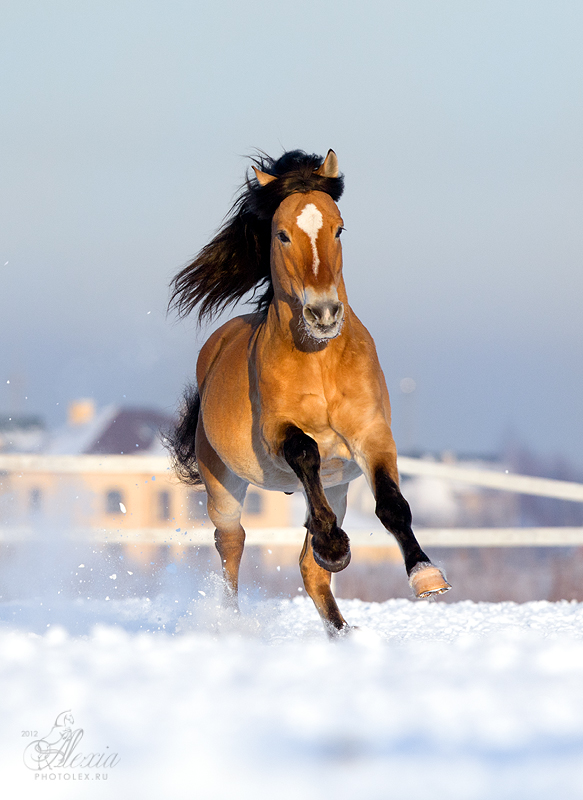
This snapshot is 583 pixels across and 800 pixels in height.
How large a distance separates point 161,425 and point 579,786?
14.4 feet

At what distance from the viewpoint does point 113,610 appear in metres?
5.74

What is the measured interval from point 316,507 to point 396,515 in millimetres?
310

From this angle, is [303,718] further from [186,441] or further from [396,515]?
[186,441]

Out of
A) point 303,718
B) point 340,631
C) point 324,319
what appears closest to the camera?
point 303,718

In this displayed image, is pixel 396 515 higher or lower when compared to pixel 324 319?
lower

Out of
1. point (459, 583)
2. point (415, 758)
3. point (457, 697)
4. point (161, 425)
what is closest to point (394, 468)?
point (457, 697)

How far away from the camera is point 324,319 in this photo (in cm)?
312

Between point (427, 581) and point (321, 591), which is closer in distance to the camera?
point (427, 581)

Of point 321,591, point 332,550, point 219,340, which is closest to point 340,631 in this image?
point 321,591

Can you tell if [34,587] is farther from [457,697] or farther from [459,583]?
[459,583]

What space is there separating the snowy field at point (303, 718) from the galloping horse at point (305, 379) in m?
0.42

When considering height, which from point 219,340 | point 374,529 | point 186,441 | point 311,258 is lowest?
point 374,529

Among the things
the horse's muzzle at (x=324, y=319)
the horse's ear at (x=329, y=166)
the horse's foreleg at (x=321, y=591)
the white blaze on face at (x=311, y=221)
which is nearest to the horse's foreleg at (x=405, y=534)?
the horse's muzzle at (x=324, y=319)

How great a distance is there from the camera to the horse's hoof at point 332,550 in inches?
122
